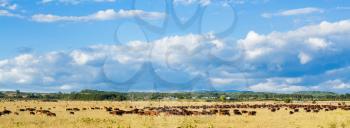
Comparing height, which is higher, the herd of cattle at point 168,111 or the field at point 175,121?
the herd of cattle at point 168,111

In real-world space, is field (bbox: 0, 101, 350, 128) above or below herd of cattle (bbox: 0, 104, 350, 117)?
below

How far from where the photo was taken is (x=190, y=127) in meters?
38.0

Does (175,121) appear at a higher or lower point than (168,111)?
lower

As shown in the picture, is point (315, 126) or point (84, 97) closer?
point (315, 126)

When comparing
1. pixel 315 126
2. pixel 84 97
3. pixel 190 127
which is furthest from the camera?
pixel 84 97

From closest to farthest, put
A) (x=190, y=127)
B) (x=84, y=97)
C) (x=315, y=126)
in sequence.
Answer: (x=190, y=127), (x=315, y=126), (x=84, y=97)

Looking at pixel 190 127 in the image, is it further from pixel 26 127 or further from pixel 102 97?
pixel 102 97

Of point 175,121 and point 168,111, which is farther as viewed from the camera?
point 168,111

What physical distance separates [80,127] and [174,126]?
276 inches

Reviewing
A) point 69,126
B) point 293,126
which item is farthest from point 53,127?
point 293,126

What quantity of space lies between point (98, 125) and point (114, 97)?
14000 cm

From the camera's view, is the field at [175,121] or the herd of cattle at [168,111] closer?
the field at [175,121]

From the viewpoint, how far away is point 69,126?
132 ft

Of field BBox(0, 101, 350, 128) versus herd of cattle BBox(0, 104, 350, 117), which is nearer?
field BBox(0, 101, 350, 128)
